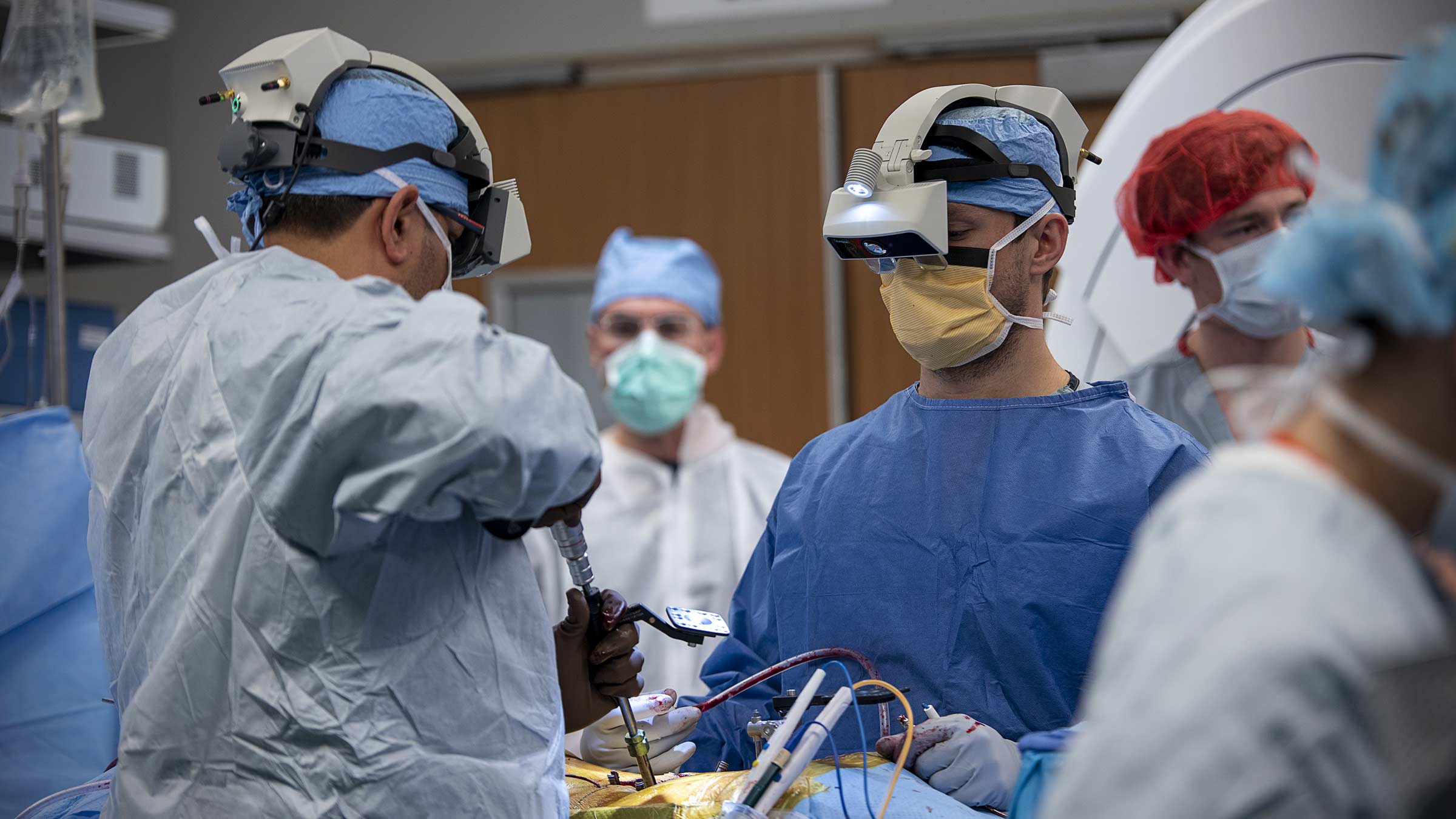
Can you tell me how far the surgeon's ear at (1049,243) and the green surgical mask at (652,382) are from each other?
62.5 inches

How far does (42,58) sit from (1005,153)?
1742 mm

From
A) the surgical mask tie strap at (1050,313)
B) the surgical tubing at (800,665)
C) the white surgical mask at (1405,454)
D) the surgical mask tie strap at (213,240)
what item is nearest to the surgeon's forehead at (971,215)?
the surgical mask tie strap at (1050,313)

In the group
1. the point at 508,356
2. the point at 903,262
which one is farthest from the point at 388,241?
the point at 903,262

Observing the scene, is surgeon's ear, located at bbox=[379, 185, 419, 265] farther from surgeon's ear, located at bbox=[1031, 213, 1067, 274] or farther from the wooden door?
the wooden door

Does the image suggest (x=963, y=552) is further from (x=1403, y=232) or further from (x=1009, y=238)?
(x=1403, y=232)

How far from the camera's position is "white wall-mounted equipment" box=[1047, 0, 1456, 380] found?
8.03 ft

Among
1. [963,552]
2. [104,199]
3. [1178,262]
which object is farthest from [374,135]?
[104,199]

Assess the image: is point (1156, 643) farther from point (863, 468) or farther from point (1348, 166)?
point (1348, 166)

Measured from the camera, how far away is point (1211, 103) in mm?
2594

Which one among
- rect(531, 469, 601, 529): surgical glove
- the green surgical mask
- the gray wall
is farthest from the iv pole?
the gray wall

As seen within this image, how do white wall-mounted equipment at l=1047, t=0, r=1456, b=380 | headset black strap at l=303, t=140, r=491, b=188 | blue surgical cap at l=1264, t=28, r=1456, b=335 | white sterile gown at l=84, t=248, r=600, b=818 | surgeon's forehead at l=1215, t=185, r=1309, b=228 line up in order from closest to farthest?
blue surgical cap at l=1264, t=28, r=1456, b=335
white sterile gown at l=84, t=248, r=600, b=818
headset black strap at l=303, t=140, r=491, b=188
surgeon's forehead at l=1215, t=185, r=1309, b=228
white wall-mounted equipment at l=1047, t=0, r=1456, b=380

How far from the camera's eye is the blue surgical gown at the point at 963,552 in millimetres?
1563

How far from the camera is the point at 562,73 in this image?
4.26 m

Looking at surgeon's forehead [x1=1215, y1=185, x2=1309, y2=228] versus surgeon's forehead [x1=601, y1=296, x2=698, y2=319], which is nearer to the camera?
surgeon's forehead [x1=1215, y1=185, x2=1309, y2=228]
